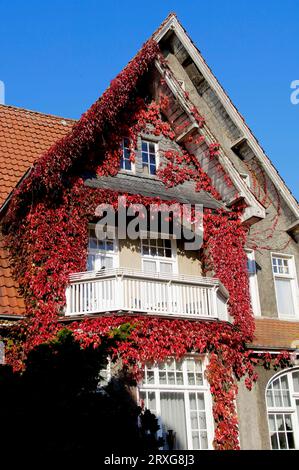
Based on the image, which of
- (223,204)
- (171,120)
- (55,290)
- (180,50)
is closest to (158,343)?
(55,290)

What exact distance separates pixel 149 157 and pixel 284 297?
18.9 feet

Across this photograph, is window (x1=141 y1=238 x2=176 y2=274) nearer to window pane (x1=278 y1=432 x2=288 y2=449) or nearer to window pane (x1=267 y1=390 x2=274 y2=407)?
window pane (x1=267 y1=390 x2=274 y2=407)

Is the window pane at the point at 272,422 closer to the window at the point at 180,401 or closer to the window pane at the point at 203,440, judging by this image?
the window at the point at 180,401

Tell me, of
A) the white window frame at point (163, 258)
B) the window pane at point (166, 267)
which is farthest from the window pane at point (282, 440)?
the window pane at point (166, 267)

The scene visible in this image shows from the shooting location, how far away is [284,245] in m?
17.9

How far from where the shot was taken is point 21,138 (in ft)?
56.9

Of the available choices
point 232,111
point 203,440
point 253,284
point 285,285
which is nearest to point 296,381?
point 253,284

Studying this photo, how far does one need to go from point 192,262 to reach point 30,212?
4763 mm

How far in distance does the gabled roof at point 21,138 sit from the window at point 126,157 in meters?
2.55

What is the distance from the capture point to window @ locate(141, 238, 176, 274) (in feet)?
50.7

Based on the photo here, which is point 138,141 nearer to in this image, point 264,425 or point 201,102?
point 201,102

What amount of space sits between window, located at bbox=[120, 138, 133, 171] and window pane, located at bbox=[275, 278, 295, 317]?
5603 millimetres

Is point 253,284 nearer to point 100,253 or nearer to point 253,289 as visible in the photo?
point 253,289

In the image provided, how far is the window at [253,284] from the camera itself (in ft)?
54.2
